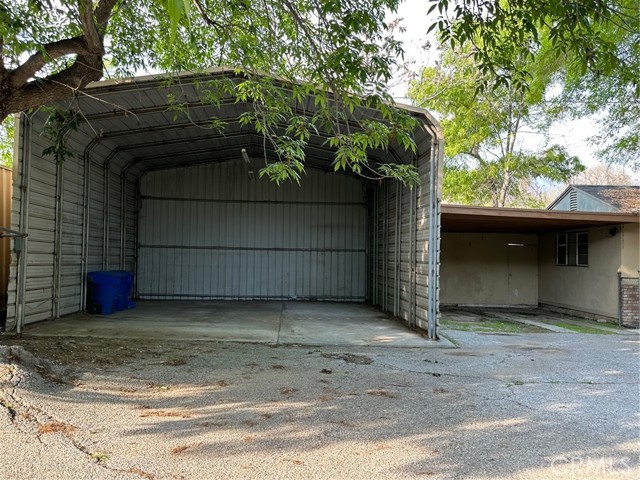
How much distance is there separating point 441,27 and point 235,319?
707cm

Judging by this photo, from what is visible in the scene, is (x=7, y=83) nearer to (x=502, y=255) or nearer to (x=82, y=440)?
(x=82, y=440)

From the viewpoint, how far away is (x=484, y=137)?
17.5 m

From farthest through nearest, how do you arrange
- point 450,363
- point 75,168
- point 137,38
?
1. point 75,168
2. point 137,38
3. point 450,363

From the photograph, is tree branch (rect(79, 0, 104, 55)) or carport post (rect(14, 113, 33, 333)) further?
carport post (rect(14, 113, 33, 333))

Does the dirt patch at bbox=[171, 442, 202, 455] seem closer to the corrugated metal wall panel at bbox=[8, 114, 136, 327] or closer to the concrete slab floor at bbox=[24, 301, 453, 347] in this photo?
the concrete slab floor at bbox=[24, 301, 453, 347]

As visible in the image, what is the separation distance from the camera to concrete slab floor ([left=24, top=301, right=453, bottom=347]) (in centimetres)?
727

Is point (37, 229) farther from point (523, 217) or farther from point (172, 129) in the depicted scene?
point (523, 217)

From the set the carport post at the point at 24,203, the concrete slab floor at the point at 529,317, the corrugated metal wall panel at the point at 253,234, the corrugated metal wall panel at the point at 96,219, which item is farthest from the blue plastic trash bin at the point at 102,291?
the concrete slab floor at the point at 529,317

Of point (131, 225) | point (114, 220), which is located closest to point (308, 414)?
point (114, 220)

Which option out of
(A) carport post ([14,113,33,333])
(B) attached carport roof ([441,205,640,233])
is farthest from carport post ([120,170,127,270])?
(B) attached carport roof ([441,205,640,233])

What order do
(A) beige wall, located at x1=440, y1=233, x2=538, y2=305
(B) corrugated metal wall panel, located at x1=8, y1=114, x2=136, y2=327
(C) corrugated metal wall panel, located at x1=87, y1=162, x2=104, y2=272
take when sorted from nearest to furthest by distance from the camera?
(B) corrugated metal wall panel, located at x1=8, y1=114, x2=136, y2=327 < (C) corrugated metal wall panel, located at x1=87, y1=162, x2=104, y2=272 < (A) beige wall, located at x1=440, y1=233, x2=538, y2=305

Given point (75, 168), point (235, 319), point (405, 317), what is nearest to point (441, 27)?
point (405, 317)

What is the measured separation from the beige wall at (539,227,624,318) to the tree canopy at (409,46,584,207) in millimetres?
5514

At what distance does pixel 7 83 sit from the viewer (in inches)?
179
